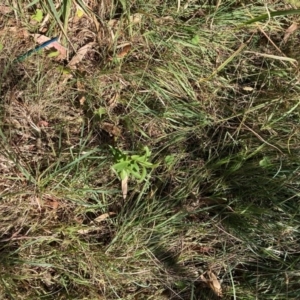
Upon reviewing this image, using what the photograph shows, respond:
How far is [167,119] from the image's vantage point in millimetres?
2465

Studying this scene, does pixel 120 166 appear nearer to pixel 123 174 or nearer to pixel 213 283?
pixel 123 174

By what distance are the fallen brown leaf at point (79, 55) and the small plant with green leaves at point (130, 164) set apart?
460 mm

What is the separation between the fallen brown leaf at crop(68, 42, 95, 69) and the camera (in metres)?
2.42

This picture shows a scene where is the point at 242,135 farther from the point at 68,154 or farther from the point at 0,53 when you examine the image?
the point at 0,53

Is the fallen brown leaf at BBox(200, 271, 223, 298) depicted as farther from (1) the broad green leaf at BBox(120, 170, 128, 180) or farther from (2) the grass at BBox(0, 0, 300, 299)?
(1) the broad green leaf at BBox(120, 170, 128, 180)

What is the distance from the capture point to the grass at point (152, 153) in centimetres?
235

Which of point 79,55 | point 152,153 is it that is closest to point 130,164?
point 152,153

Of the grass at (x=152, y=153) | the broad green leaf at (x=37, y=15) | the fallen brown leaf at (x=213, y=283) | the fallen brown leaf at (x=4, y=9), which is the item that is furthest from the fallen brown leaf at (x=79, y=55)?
the fallen brown leaf at (x=213, y=283)

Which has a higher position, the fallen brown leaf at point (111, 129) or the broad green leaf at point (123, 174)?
the fallen brown leaf at point (111, 129)

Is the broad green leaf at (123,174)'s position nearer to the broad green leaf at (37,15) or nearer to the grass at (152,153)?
the grass at (152,153)

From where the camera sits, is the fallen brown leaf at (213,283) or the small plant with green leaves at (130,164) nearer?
the small plant with green leaves at (130,164)

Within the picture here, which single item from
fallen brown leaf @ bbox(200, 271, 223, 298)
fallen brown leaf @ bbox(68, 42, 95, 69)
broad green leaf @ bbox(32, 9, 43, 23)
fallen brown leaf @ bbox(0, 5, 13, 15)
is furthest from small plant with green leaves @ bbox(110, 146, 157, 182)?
fallen brown leaf @ bbox(0, 5, 13, 15)

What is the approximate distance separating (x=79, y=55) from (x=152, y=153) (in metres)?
0.60

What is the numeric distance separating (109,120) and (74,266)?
0.72 metres
